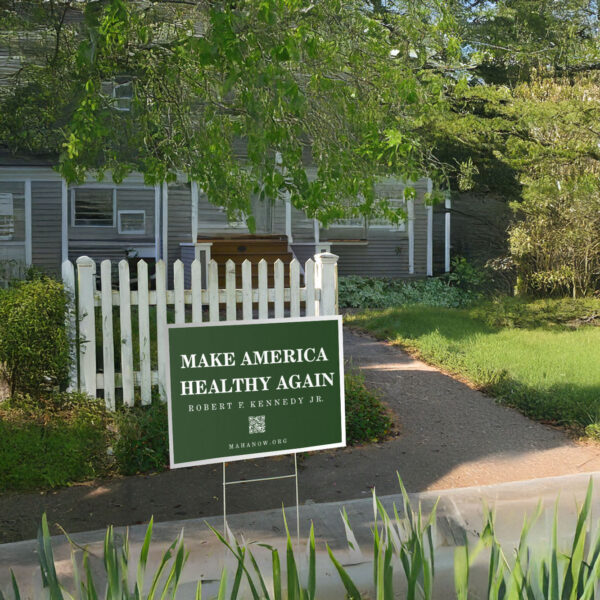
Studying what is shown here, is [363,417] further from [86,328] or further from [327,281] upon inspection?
[86,328]

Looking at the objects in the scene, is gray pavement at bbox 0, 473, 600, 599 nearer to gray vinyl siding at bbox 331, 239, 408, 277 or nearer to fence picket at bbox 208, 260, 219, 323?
fence picket at bbox 208, 260, 219, 323

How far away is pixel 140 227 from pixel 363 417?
13.8 metres

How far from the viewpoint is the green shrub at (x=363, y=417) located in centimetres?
650

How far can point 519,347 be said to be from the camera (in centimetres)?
1059

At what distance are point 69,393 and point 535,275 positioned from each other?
10814 millimetres

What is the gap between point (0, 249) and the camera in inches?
723

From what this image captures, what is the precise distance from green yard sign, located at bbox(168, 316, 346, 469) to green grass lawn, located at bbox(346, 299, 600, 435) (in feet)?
11.5

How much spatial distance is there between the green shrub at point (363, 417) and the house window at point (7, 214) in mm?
13686

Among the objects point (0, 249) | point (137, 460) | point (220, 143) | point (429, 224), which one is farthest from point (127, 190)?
point (137, 460)

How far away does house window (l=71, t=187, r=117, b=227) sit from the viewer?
1908cm

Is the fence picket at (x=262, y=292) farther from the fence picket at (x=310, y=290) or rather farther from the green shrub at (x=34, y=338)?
the green shrub at (x=34, y=338)

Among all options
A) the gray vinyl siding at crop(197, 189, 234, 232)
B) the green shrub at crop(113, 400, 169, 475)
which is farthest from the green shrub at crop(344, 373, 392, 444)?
the gray vinyl siding at crop(197, 189, 234, 232)

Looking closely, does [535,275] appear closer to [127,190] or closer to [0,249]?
[127,190]

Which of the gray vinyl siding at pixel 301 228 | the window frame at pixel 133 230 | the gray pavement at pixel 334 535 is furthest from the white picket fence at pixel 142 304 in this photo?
the gray vinyl siding at pixel 301 228
